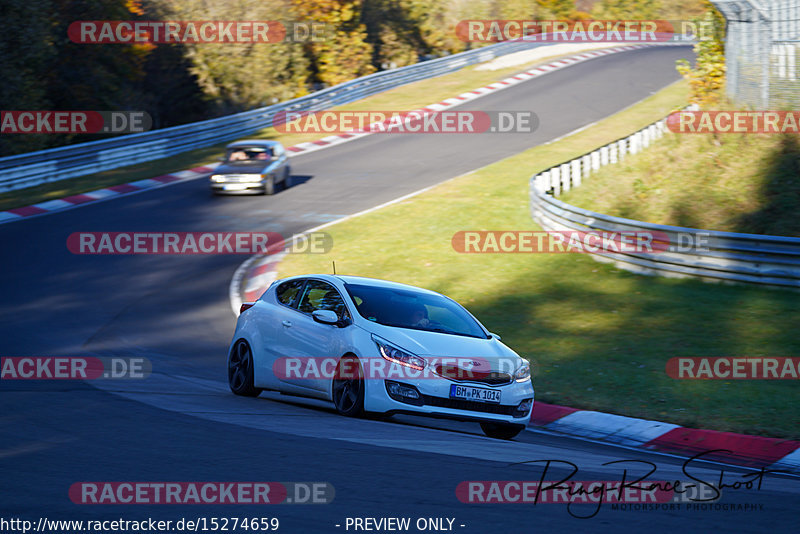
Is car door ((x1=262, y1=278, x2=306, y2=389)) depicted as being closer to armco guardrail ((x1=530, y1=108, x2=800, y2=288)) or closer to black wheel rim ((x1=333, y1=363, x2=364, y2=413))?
black wheel rim ((x1=333, y1=363, x2=364, y2=413))

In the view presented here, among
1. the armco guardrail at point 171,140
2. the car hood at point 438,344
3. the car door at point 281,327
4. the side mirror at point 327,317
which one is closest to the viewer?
the car hood at point 438,344

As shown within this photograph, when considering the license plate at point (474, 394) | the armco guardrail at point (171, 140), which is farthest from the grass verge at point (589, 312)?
the armco guardrail at point (171, 140)

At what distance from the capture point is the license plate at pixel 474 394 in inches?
339

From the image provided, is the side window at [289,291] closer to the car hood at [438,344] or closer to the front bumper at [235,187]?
the car hood at [438,344]

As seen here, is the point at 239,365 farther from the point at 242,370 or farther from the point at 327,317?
the point at 327,317

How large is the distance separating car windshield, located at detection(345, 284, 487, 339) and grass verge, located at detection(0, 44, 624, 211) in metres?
16.3

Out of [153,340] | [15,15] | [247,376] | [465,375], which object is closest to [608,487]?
[465,375]

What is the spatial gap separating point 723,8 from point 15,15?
22.6 meters

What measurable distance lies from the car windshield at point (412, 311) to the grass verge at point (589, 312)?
164 centimetres

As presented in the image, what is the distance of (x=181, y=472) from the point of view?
6430 mm

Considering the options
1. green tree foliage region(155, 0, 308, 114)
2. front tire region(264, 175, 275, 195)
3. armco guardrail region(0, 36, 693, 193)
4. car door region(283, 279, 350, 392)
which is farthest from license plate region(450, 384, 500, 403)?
green tree foliage region(155, 0, 308, 114)

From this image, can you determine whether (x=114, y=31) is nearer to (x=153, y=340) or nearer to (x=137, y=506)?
(x=153, y=340)

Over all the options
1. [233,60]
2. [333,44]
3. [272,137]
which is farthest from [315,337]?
[333,44]

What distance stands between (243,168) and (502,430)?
17.4m
